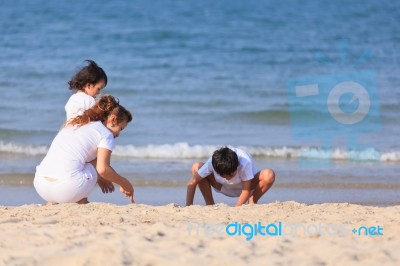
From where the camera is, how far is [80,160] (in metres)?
5.82

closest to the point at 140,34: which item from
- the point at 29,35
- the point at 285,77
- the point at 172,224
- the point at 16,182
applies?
the point at 29,35

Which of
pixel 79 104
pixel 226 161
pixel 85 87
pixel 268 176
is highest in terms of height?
pixel 85 87

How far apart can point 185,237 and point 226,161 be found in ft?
5.11

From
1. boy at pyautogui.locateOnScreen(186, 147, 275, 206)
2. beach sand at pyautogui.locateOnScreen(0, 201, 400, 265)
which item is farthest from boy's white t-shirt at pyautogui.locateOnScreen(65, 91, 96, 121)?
boy at pyautogui.locateOnScreen(186, 147, 275, 206)

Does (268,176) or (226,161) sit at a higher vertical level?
(226,161)

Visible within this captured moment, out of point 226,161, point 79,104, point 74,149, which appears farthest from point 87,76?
point 226,161

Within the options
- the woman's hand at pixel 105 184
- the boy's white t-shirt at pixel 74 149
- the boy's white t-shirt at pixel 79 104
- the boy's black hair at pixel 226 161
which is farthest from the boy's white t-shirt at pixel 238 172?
the boy's white t-shirt at pixel 79 104

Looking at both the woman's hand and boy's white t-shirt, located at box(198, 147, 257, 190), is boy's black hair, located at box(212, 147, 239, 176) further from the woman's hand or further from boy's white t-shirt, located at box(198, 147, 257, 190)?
the woman's hand

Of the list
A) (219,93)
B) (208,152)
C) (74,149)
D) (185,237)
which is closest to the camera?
(185,237)

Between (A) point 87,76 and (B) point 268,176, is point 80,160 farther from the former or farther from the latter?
(B) point 268,176

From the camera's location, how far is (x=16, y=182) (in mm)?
8109

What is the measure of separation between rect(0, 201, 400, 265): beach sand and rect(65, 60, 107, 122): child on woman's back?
83 cm

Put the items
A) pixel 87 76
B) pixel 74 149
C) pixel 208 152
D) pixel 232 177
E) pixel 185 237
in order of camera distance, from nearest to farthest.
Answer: pixel 185 237, pixel 74 149, pixel 87 76, pixel 232 177, pixel 208 152

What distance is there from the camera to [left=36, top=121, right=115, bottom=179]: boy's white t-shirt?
5.77 metres
